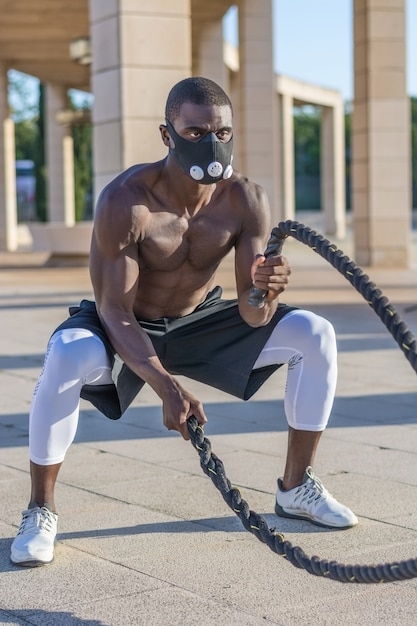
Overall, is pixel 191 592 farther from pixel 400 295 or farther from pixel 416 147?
pixel 416 147

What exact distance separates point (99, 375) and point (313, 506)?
3.30 ft

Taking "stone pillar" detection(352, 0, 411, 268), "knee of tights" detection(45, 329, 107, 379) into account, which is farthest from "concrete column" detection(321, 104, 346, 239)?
"knee of tights" detection(45, 329, 107, 379)

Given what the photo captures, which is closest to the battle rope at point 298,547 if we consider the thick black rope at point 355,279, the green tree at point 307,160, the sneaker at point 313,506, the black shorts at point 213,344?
the thick black rope at point 355,279

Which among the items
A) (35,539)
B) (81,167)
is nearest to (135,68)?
(35,539)

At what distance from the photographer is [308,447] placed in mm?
4359

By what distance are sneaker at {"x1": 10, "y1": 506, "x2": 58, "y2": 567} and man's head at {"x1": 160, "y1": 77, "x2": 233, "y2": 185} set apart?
1355mm

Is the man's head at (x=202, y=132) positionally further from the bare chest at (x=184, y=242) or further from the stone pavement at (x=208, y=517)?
the stone pavement at (x=208, y=517)

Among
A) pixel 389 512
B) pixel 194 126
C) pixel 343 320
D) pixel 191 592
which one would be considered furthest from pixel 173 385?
pixel 343 320

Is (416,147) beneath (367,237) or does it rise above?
above

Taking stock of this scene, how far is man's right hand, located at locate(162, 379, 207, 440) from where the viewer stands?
3.54 metres

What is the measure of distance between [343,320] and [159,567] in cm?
849

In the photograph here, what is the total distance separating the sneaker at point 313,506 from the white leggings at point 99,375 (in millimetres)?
243

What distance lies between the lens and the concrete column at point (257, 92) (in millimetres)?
25938

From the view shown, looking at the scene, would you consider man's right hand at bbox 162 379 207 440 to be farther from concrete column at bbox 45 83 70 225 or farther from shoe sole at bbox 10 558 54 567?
concrete column at bbox 45 83 70 225
